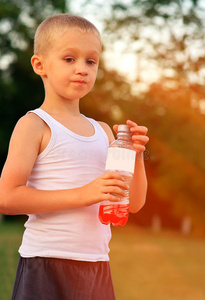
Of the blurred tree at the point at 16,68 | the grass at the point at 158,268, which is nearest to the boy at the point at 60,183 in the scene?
the grass at the point at 158,268

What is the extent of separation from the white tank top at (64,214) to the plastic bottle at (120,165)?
0.26 feet

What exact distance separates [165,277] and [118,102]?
52.4 ft

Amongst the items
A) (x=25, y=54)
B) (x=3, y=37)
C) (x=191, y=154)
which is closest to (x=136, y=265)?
(x=191, y=154)

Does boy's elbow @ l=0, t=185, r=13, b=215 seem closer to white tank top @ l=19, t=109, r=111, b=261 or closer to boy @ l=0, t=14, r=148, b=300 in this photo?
boy @ l=0, t=14, r=148, b=300

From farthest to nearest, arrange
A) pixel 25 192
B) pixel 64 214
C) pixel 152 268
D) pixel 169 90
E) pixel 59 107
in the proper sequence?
1. pixel 169 90
2. pixel 152 268
3. pixel 59 107
4. pixel 64 214
5. pixel 25 192

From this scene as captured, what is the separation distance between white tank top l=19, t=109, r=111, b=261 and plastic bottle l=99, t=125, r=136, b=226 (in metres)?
0.08

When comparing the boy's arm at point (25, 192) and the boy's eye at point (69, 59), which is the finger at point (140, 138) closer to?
the boy's arm at point (25, 192)

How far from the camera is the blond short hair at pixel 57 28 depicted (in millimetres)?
Result: 2383

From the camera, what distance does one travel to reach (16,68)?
104ft

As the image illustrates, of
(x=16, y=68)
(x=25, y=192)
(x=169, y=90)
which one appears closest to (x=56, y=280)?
(x=25, y=192)

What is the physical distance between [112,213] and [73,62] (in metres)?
0.71

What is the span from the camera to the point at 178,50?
28.0 m

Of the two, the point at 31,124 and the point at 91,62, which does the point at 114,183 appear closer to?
the point at 31,124

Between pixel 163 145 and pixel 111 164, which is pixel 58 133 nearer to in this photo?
pixel 111 164
